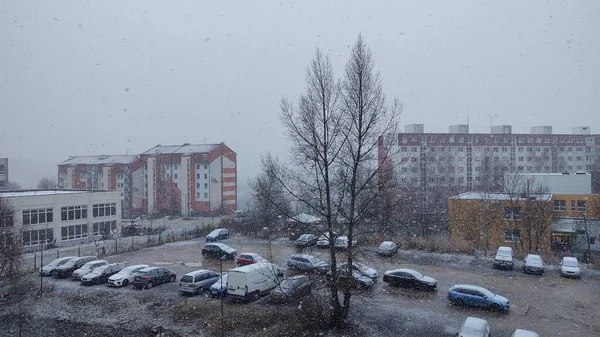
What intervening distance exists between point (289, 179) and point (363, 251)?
9.64 feet

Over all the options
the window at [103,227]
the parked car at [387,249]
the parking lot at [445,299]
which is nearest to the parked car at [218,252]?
the parking lot at [445,299]

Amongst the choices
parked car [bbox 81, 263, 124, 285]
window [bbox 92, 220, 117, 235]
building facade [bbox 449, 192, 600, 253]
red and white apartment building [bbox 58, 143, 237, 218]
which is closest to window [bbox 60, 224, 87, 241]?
window [bbox 92, 220, 117, 235]

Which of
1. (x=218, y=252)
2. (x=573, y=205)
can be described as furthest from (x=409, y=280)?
(x=573, y=205)

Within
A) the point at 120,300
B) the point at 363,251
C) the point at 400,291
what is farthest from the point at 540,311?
the point at 120,300

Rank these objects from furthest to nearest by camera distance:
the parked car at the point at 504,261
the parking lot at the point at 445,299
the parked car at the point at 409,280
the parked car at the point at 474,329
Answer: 1. the parked car at the point at 504,261
2. the parked car at the point at 409,280
3. the parking lot at the point at 445,299
4. the parked car at the point at 474,329

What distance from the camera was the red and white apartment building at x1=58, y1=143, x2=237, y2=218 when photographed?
171ft

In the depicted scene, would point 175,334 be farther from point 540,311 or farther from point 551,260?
point 551,260

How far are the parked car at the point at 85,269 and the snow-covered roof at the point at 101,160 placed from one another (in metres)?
39.8

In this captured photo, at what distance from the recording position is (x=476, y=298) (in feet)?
47.3

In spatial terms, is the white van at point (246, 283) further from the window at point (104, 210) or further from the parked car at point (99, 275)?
the window at point (104, 210)

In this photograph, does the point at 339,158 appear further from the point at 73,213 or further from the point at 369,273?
the point at 73,213

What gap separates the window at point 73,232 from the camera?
31188 mm

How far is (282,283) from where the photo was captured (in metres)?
15.1

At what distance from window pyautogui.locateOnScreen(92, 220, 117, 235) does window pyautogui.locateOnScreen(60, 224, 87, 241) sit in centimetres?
89
